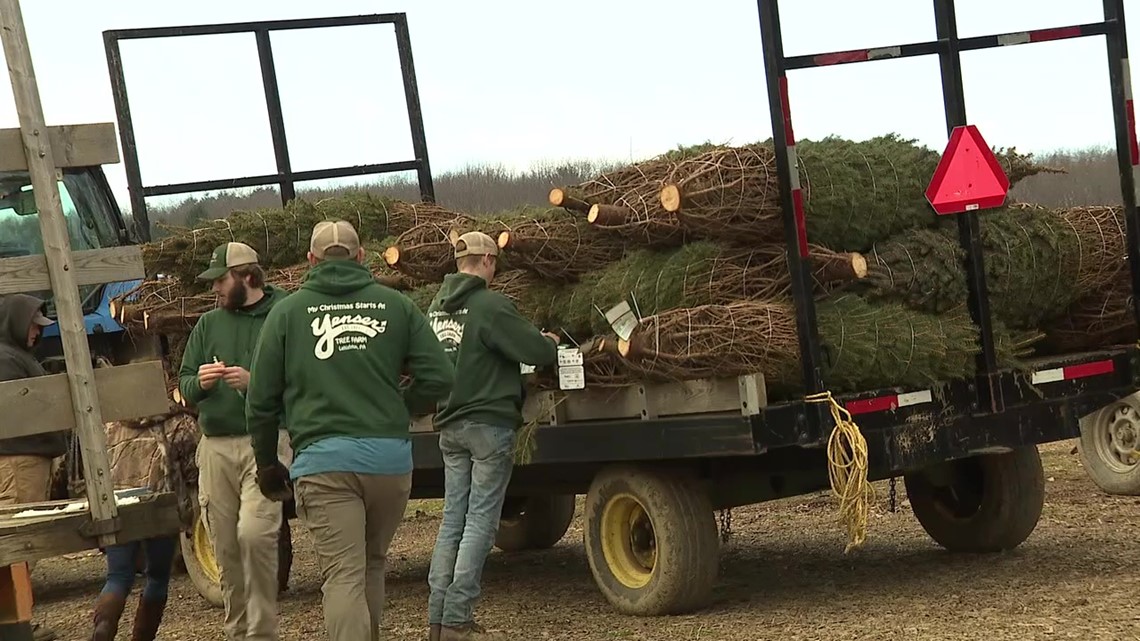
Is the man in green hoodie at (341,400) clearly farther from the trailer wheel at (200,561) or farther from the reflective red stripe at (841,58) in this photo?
the trailer wheel at (200,561)

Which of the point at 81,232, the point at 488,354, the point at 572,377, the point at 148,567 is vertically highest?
the point at 81,232

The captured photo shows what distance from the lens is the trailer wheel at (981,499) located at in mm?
9203

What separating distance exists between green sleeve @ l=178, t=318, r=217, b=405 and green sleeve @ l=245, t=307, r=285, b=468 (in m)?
1.00

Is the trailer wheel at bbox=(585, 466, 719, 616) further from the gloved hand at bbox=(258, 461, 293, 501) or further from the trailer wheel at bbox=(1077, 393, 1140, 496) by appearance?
the trailer wheel at bbox=(1077, 393, 1140, 496)

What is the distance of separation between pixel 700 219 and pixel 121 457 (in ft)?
13.9

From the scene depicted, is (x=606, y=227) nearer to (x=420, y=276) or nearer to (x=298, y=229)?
(x=420, y=276)

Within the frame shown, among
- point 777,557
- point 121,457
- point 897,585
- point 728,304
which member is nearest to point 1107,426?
point 777,557

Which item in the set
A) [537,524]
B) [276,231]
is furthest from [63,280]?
[537,524]

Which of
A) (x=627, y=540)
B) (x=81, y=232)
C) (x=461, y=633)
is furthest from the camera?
(x=81, y=232)

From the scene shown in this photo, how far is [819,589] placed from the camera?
8.87m

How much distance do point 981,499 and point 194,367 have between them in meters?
4.29

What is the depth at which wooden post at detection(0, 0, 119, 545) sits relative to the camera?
558cm

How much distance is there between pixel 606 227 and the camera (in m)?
8.33

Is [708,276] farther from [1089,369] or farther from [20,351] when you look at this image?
[20,351]
